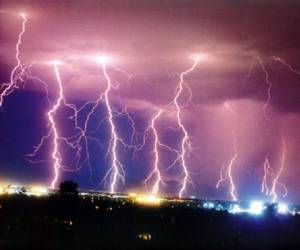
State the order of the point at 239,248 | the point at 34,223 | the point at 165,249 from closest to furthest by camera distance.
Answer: the point at 165,249
the point at 239,248
the point at 34,223

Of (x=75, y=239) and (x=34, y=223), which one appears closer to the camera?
(x=75, y=239)

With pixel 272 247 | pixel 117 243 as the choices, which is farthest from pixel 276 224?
pixel 117 243

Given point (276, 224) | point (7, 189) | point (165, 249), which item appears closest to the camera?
point (165, 249)

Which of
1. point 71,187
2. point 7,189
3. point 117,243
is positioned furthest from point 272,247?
point 7,189

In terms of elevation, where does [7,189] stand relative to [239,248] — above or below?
above

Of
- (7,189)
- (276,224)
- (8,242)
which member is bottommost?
(8,242)

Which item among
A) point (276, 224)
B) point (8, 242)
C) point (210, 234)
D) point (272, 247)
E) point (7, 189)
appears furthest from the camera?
point (7, 189)

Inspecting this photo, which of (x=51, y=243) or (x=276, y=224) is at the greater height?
(x=276, y=224)

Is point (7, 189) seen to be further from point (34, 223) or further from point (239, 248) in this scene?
point (239, 248)

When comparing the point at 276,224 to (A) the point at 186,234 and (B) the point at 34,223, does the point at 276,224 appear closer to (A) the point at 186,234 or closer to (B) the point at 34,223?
(A) the point at 186,234
